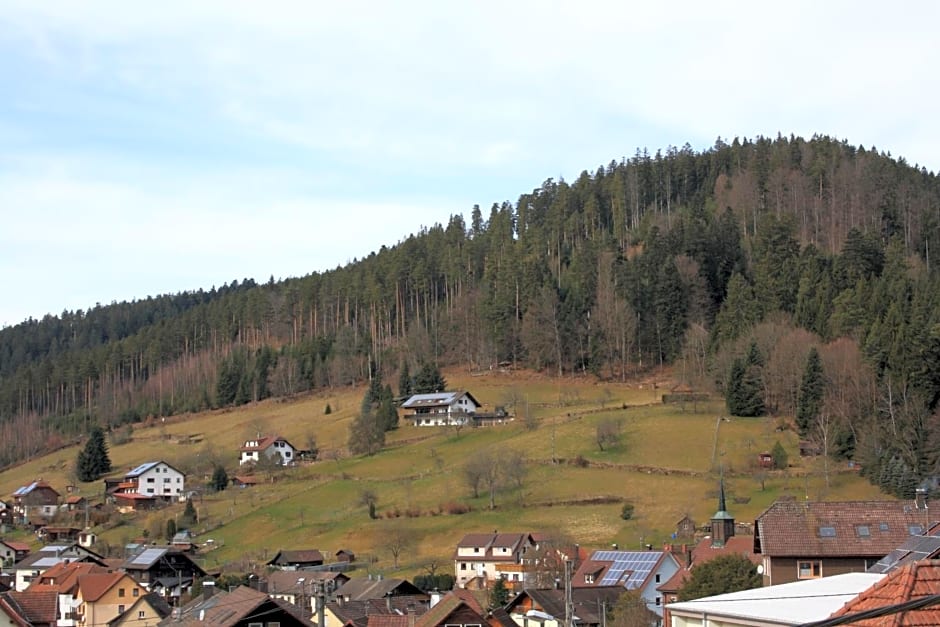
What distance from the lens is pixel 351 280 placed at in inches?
5763

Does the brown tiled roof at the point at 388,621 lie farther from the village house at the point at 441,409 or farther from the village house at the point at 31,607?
the village house at the point at 441,409

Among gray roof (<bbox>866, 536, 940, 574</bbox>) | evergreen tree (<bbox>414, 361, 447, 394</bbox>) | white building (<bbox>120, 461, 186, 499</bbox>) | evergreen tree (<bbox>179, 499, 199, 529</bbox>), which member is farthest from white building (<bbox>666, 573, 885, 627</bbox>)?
evergreen tree (<bbox>414, 361, 447, 394</bbox>)

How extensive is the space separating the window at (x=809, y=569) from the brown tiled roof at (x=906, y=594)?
33415 millimetres

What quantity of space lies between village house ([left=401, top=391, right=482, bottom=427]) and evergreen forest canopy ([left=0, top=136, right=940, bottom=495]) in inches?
517

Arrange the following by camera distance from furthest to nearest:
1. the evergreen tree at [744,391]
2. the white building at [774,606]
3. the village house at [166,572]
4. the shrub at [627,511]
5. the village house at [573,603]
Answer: the evergreen tree at [744,391], the shrub at [627,511], the village house at [166,572], the village house at [573,603], the white building at [774,606]

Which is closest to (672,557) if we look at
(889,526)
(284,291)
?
(889,526)

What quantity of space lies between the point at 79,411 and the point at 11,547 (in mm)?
70485

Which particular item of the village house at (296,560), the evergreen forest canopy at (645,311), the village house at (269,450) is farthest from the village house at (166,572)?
the evergreen forest canopy at (645,311)

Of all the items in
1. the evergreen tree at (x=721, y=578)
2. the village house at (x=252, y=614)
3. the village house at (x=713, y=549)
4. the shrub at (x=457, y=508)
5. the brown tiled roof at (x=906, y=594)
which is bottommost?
the shrub at (x=457, y=508)

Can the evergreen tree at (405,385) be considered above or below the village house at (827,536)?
above

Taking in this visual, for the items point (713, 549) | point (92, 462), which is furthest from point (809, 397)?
point (92, 462)

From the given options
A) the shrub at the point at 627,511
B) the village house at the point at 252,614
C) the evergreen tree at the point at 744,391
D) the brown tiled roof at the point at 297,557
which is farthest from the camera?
the evergreen tree at the point at 744,391

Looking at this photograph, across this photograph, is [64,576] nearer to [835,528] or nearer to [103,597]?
[103,597]

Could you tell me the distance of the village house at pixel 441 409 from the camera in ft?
332
